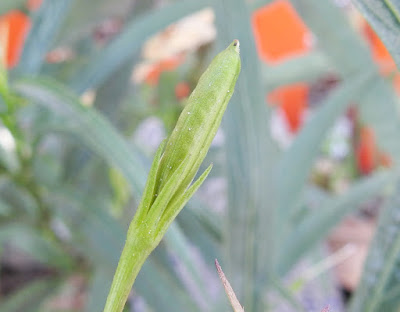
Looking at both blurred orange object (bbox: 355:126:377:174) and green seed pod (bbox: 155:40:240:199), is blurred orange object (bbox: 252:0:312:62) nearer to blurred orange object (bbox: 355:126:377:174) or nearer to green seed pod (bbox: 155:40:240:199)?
blurred orange object (bbox: 355:126:377:174)

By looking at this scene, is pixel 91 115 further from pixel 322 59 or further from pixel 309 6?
pixel 322 59

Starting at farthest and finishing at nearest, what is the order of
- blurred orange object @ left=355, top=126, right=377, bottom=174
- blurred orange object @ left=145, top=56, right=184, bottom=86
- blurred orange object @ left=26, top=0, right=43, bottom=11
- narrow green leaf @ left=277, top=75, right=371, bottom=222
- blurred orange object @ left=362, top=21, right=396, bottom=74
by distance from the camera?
1. blurred orange object @ left=355, top=126, right=377, bottom=174
2. blurred orange object @ left=145, top=56, right=184, bottom=86
3. blurred orange object @ left=362, top=21, right=396, bottom=74
4. blurred orange object @ left=26, top=0, right=43, bottom=11
5. narrow green leaf @ left=277, top=75, right=371, bottom=222

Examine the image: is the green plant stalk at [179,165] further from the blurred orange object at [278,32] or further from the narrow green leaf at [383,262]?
the blurred orange object at [278,32]

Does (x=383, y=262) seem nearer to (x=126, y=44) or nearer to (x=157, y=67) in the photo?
(x=126, y=44)

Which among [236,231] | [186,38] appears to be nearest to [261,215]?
[236,231]

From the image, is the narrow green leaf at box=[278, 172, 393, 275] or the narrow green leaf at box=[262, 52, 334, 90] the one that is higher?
the narrow green leaf at box=[262, 52, 334, 90]

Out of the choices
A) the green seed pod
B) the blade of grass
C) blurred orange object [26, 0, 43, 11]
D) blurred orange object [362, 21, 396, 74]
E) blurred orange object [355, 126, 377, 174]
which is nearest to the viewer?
the green seed pod

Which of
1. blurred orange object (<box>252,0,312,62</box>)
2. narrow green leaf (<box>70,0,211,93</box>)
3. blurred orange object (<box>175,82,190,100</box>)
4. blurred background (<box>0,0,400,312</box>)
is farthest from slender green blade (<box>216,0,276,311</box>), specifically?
blurred orange object (<box>252,0,312,62</box>)

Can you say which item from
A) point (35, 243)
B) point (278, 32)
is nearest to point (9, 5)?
point (35, 243)
